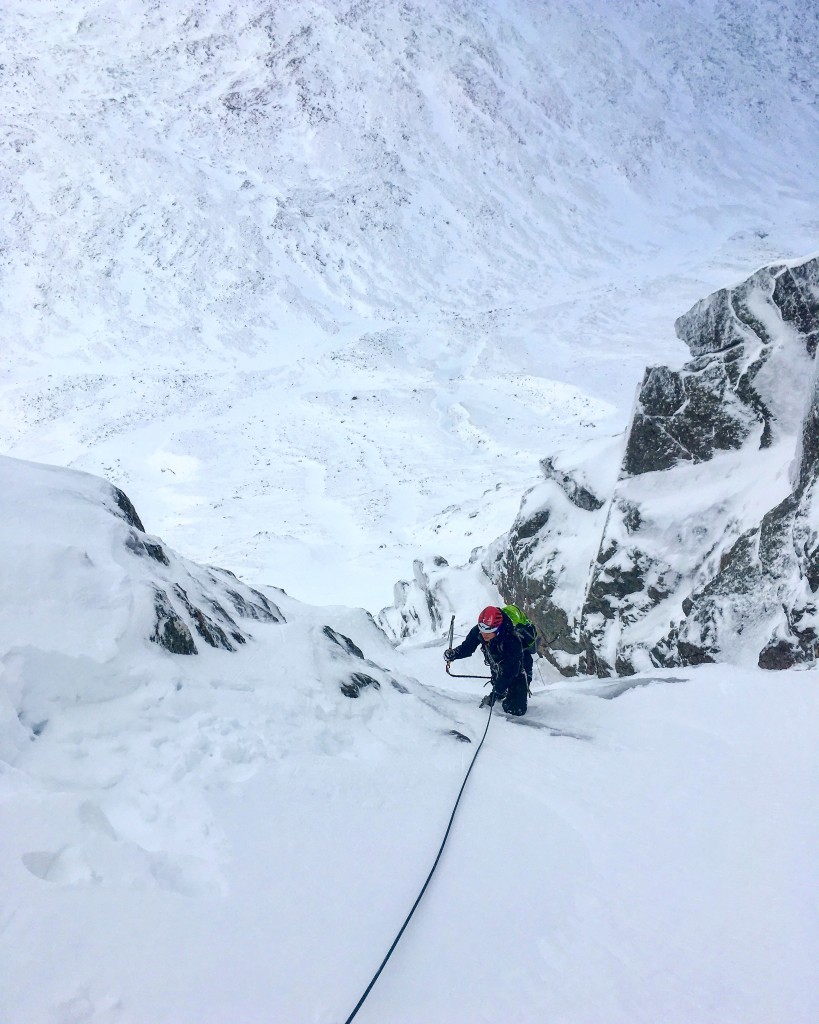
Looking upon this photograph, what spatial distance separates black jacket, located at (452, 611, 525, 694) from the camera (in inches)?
290

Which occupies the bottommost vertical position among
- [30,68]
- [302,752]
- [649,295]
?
[302,752]

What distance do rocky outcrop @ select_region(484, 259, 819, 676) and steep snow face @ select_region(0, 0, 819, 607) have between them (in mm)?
10515

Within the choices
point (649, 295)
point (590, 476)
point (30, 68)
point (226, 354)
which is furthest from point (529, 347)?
point (30, 68)

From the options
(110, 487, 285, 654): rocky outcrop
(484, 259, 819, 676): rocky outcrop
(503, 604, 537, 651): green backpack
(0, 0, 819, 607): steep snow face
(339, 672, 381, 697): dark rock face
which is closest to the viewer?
(110, 487, 285, 654): rocky outcrop

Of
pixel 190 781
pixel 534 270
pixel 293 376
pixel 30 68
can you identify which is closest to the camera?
pixel 190 781

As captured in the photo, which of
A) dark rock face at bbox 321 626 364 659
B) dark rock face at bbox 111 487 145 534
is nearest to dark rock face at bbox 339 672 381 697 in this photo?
dark rock face at bbox 321 626 364 659

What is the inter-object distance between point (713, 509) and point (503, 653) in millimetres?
4184

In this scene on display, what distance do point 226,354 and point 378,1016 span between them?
4905 cm

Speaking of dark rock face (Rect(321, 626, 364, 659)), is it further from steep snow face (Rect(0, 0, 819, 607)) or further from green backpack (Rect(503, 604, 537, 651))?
steep snow face (Rect(0, 0, 819, 607))

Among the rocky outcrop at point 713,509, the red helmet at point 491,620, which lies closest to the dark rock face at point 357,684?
the red helmet at point 491,620

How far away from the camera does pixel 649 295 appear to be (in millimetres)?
50906

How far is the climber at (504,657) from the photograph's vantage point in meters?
7.36

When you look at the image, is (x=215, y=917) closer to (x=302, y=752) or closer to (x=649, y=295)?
(x=302, y=752)

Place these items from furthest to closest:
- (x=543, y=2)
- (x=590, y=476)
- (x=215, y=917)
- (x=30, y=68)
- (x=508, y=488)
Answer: (x=543, y=2), (x=30, y=68), (x=508, y=488), (x=590, y=476), (x=215, y=917)
